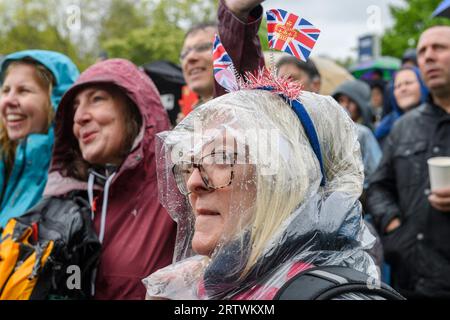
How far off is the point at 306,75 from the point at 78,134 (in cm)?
191

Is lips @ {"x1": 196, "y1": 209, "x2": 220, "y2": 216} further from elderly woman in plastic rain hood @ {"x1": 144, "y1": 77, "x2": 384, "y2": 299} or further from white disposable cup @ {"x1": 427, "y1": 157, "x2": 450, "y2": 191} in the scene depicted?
white disposable cup @ {"x1": 427, "y1": 157, "x2": 450, "y2": 191}

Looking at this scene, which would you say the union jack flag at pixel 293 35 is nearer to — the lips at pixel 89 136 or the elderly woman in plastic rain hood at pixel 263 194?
the elderly woman in plastic rain hood at pixel 263 194

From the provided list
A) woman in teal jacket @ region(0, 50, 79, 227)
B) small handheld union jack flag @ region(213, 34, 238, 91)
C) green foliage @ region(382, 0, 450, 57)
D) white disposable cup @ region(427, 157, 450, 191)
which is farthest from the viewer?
green foliage @ region(382, 0, 450, 57)

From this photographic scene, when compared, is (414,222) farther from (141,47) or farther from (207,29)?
(141,47)

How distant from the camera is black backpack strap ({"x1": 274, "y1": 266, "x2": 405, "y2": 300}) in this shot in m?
1.22

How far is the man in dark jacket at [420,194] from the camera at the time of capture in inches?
122

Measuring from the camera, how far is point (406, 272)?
325 centimetres

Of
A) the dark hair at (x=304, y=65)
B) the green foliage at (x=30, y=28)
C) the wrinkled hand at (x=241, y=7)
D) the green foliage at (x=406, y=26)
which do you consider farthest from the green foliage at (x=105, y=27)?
the wrinkled hand at (x=241, y=7)

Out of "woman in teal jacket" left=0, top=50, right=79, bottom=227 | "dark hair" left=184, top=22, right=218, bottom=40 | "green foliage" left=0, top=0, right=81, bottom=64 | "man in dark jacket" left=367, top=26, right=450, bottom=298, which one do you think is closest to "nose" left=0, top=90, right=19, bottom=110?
"woman in teal jacket" left=0, top=50, right=79, bottom=227

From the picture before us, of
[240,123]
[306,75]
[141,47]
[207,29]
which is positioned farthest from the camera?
[141,47]

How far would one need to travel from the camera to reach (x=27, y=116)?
10.2ft

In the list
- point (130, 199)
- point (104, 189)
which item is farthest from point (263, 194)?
point (104, 189)

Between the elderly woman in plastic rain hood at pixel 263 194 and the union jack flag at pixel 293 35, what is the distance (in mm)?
131
